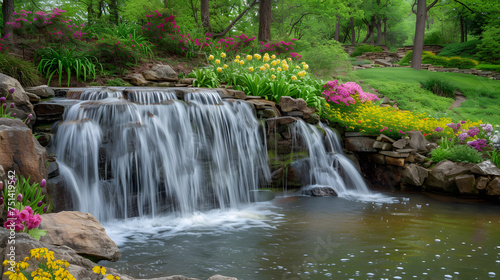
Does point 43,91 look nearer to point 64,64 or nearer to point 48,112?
point 48,112

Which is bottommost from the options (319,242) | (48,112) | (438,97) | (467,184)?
(319,242)

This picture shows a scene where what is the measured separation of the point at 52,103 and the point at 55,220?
3533 millimetres

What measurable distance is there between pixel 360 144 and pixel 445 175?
79.9 inches

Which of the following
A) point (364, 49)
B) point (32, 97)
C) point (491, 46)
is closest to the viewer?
point (32, 97)

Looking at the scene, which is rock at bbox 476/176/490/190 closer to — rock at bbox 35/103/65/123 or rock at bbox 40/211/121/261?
rock at bbox 40/211/121/261

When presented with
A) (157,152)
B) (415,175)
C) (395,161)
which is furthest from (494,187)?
(157,152)

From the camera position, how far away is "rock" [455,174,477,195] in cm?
828

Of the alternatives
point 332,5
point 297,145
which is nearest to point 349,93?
point 297,145

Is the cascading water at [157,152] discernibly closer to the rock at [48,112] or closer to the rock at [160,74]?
the rock at [48,112]

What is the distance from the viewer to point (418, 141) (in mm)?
9414

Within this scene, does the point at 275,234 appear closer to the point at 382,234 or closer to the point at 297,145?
the point at 382,234

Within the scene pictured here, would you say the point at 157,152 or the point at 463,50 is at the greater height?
the point at 463,50

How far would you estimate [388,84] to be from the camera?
54.5ft

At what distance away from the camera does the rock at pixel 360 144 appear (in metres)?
9.72
